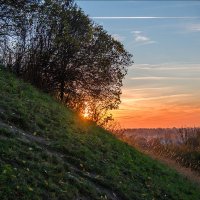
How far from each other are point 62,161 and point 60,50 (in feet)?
52.2

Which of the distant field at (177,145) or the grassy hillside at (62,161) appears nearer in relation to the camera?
the grassy hillside at (62,161)

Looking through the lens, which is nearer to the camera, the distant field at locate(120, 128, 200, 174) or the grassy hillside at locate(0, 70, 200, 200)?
the grassy hillside at locate(0, 70, 200, 200)

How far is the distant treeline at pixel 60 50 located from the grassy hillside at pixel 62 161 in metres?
5.88

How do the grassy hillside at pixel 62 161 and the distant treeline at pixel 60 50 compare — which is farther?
the distant treeline at pixel 60 50

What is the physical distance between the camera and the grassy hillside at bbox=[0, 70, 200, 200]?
11211 mm

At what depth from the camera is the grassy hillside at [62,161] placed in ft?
36.8

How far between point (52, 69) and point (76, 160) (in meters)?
15.4

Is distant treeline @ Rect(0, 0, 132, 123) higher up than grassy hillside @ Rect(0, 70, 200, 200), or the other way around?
distant treeline @ Rect(0, 0, 132, 123)

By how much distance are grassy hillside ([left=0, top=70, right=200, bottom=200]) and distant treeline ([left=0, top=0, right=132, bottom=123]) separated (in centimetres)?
588

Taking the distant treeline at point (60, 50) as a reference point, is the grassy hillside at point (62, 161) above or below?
below

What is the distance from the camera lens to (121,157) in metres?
18.2

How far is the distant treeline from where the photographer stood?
2758 centimetres

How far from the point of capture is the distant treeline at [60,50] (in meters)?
27.6

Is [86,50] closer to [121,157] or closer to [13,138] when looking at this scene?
[121,157]
